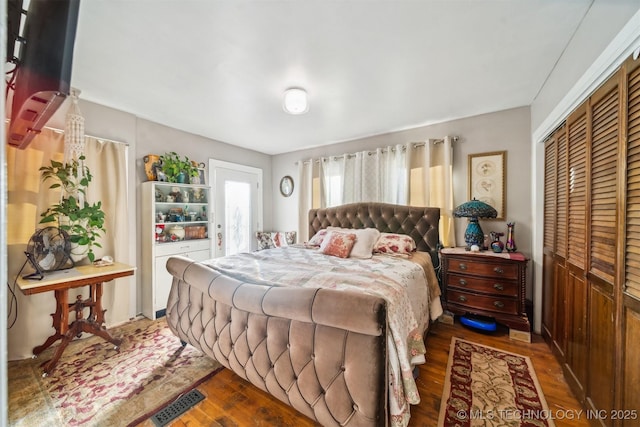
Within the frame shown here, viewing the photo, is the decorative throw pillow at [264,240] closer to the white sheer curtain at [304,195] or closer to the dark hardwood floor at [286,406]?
the white sheer curtain at [304,195]

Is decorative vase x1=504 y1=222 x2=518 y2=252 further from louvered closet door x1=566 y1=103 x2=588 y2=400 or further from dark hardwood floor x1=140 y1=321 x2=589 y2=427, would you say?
dark hardwood floor x1=140 y1=321 x2=589 y2=427

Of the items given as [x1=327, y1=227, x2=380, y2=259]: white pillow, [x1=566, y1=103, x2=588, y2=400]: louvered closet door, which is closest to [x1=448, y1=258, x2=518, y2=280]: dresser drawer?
[x1=566, y1=103, x2=588, y2=400]: louvered closet door

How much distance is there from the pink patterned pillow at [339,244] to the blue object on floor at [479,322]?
1.47 metres

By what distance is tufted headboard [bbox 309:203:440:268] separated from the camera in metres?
3.03

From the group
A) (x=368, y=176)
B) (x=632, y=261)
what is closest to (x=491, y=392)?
(x=632, y=261)

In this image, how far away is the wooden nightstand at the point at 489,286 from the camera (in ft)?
7.71

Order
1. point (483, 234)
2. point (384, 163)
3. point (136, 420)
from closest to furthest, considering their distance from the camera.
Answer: point (136, 420)
point (483, 234)
point (384, 163)

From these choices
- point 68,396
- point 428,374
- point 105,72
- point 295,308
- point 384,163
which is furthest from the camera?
point 384,163

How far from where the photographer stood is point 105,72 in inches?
79.1

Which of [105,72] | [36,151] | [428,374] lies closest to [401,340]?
[428,374]

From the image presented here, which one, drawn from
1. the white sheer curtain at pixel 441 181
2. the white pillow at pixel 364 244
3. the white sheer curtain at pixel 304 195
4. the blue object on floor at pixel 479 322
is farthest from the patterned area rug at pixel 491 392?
the white sheer curtain at pixel 304 195

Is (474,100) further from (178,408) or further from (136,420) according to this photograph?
(136,420)

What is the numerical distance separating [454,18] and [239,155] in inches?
142

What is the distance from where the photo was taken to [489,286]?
2.47 m
